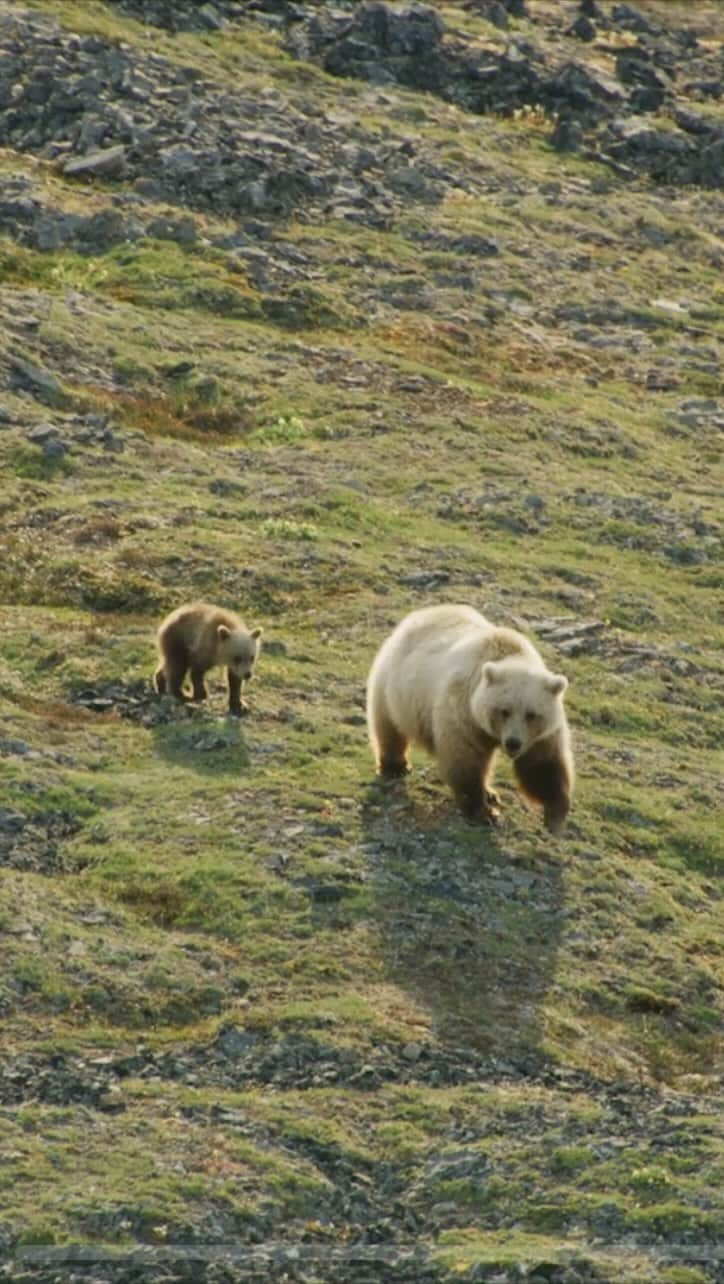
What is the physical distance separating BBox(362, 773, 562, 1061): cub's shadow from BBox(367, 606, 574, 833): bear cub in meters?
0.41

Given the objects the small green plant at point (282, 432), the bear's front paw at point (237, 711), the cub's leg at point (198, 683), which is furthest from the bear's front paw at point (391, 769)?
the small green plant at point (282, 432)

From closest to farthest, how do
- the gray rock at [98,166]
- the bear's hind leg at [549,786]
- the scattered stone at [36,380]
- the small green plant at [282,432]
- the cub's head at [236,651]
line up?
the bear's hind leg at [549,786]
the cub's head at [236,651]
the scattered stone at [36,380]
the small green plant at [282,432]
the gray rock at [98,166]

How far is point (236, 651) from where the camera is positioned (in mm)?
24906

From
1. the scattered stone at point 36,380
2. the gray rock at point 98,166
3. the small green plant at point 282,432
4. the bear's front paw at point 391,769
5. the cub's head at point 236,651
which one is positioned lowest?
the small green plant at point 282,432

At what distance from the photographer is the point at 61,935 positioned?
1859 cm

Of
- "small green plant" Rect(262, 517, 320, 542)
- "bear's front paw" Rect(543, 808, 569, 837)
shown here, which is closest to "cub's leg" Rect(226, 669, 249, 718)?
"bear's front paw" Rect(543, 808, 569, 837)

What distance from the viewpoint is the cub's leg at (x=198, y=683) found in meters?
25.0

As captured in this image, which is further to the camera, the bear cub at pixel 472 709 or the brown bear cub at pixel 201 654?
the brown bear cub at pixel 201 654

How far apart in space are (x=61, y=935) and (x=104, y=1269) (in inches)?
194

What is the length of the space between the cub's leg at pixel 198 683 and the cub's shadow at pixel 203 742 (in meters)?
0.35

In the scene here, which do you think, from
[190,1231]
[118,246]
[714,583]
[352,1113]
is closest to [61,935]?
[352,1113]

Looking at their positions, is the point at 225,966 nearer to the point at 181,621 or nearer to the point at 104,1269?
the point at 104,1269

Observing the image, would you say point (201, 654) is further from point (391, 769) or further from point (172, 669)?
point (391, 769)

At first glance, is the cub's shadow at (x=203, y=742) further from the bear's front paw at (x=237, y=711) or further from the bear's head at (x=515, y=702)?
the bear's head at (x=515, y=702)
